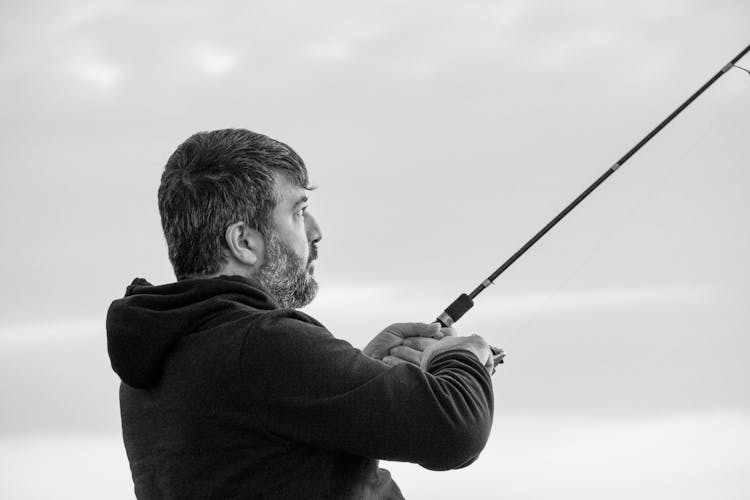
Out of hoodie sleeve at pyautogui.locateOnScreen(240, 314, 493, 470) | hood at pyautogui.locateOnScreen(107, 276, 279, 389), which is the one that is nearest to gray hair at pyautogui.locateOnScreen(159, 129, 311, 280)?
hood at pyautogui.locateOnScreen(107, 276, 279, 389)

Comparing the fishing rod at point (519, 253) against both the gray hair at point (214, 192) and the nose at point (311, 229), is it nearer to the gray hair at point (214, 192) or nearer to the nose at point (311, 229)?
the nose at point (311, 229)

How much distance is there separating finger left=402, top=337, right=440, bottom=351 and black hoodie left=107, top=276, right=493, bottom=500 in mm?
245

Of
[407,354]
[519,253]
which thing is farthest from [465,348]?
[519,253]

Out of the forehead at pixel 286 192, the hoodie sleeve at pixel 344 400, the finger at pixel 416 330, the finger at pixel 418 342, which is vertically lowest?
the hoodie sleeve at pixel 344 400

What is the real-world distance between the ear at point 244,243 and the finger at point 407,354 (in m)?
0.29

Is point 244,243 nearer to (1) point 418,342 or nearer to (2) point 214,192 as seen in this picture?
(2) point 214,192

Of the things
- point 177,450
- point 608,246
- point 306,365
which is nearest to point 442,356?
point 306,365

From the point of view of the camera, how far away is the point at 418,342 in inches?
64.4

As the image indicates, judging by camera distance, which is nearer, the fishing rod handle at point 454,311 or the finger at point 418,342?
the finger at point 418,342

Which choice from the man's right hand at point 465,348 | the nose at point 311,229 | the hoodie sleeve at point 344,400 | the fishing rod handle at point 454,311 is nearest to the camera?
the hoodie sleeve at point 344,400

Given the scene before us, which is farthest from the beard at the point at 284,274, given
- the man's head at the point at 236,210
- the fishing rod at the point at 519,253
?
the fishing rod at the point at 519,253

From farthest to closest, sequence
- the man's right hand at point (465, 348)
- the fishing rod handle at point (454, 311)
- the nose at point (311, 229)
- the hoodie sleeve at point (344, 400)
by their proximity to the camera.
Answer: the fishing rod handle at point (454, 311), the nose at point (311, 229), the man's right hand at point (465, 348), the hoodie sleeve at point (344, 400)

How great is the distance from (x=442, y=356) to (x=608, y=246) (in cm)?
442

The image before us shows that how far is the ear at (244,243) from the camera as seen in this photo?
1.46m
